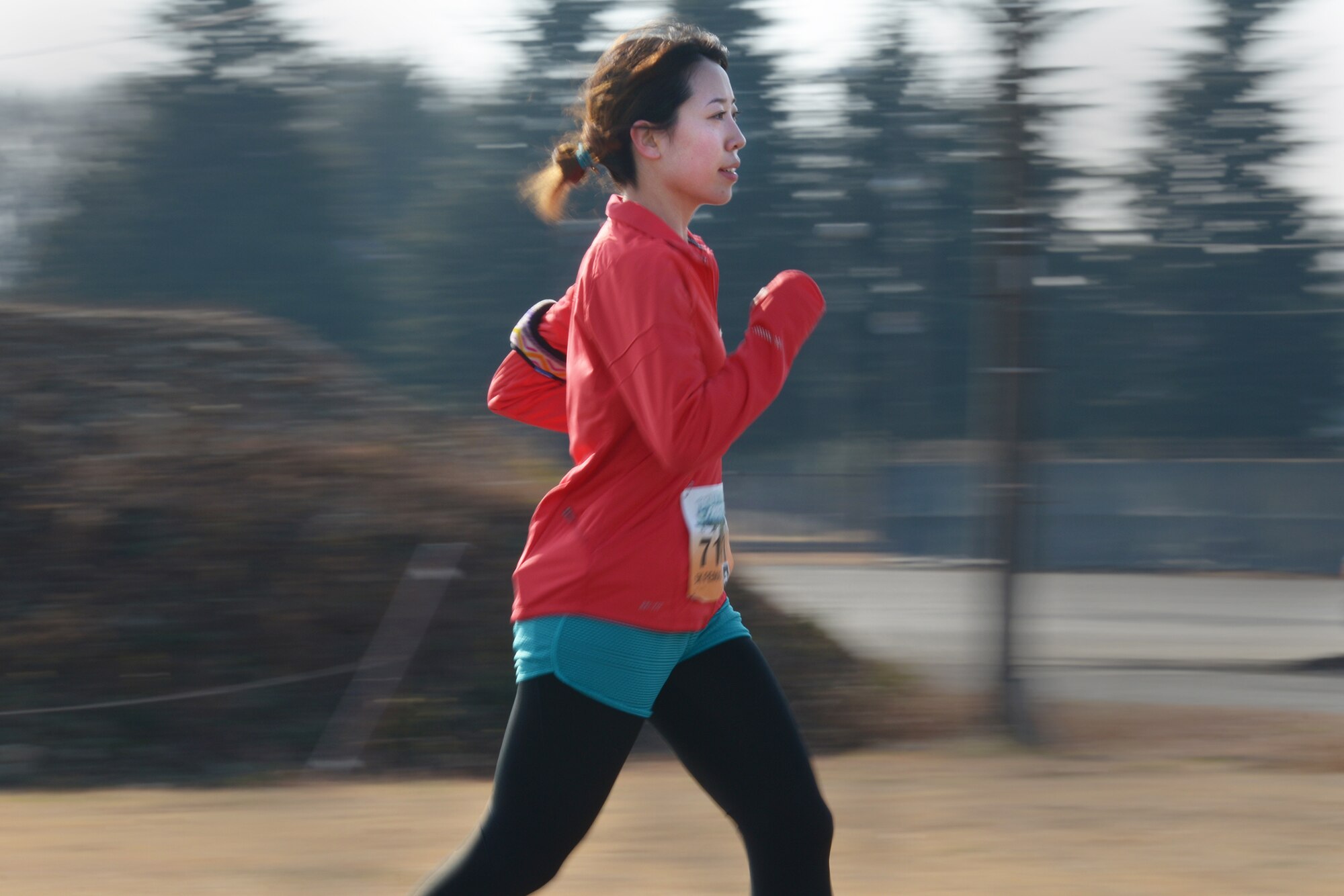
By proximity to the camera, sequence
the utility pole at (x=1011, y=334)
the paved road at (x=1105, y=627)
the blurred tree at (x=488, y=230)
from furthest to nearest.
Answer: the blurred tree at (x=488, y=230) < the paved road at (x=1105, y=627) < the utility pole at (x=1011, y=334)

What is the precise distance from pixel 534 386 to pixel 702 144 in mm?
538

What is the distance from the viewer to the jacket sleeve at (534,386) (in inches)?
98.6

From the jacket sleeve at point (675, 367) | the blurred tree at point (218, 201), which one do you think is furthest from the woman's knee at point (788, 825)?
the blurred tree at point (218, 201)

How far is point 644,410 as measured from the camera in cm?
200

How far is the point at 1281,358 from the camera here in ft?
35.4

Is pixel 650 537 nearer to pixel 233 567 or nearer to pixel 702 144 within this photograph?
pixel 702 144

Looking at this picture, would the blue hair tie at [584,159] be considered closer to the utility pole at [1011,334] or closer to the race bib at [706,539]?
the race bib at [706,539]

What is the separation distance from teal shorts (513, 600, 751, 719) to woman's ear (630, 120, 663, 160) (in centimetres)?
69

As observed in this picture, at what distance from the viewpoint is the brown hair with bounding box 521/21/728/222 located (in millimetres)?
2230

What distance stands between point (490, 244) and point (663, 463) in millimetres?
17200

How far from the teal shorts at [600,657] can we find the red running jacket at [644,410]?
2 cm

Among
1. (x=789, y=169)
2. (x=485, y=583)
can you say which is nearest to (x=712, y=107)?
(x=485, y=583)

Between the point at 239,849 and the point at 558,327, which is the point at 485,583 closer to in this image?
the point at 239,849

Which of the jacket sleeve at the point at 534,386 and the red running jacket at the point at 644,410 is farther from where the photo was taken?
the jacket sleeve at the point at 534,386
